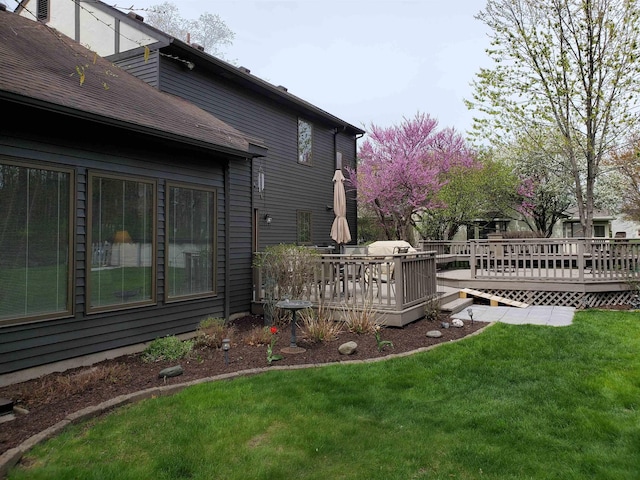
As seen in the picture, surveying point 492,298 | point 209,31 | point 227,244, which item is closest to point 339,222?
point 227,244

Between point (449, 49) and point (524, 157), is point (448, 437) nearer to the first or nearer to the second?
point (449, 49)

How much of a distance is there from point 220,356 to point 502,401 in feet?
10.3

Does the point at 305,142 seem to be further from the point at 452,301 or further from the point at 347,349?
the point at 347,349

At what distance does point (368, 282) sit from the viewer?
22.9 feet

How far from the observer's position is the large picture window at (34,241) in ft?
13.9

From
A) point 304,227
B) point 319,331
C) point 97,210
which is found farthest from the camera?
point 304,227

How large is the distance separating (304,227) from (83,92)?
29.6ft

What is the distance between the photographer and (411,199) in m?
17.0

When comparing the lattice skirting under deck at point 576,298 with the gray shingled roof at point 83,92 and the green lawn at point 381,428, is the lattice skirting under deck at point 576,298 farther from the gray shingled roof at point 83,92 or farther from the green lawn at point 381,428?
the gray shingled roof at point 83,92

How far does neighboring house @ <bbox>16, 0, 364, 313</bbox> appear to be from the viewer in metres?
7.86

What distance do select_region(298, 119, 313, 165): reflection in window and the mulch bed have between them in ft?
27.1

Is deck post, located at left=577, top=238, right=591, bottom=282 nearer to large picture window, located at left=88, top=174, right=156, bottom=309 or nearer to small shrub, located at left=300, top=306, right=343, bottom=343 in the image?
small shrub, located at left=300, top=306, right=343, bottom=343

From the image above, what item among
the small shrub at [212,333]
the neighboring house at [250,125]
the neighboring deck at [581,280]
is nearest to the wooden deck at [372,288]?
the small shrub at [212,333]

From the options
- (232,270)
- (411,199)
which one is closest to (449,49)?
(411,199)
